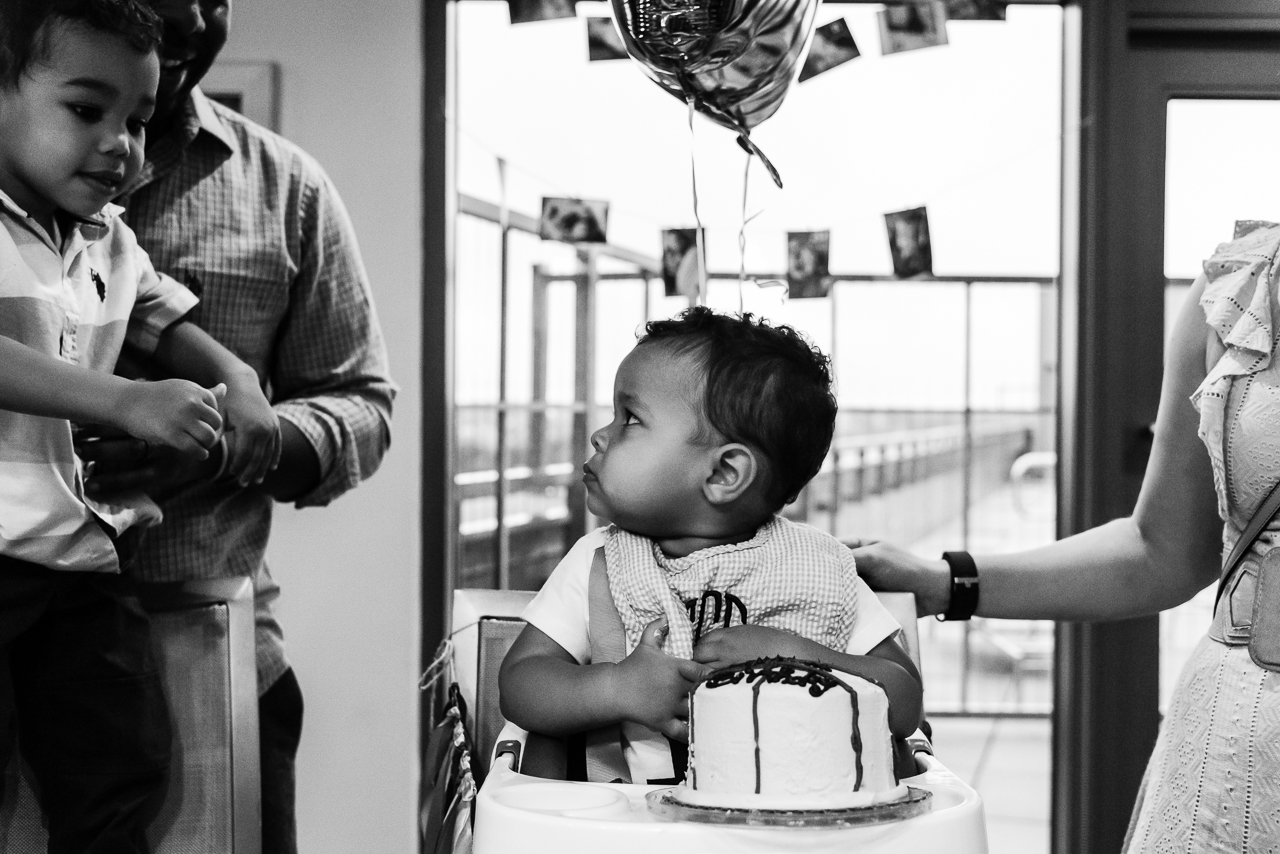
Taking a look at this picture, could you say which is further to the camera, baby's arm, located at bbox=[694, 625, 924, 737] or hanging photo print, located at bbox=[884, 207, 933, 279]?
hanging photo print, located at bbox=[884, 207, 933, 279]

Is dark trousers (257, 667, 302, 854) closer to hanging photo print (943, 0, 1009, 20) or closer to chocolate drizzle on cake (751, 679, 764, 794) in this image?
chocolate drizzle on cake (751, 679, 764, 794)

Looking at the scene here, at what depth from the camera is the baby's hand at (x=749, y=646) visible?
3.11ft

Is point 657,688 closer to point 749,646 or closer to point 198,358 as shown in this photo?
point 749,646

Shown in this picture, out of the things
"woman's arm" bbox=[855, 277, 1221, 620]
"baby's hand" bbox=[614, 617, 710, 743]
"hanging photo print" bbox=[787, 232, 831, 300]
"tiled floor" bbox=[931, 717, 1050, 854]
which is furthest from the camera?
"tiled floor" bbox=[931, 717, 1050, 854]

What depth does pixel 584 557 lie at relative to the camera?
1119mm

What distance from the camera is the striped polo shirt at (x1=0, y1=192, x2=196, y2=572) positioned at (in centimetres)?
105

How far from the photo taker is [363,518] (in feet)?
9.11

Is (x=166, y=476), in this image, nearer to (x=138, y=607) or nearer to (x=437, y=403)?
(x=138, y=607)

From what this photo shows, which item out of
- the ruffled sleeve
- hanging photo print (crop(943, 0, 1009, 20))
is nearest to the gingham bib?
the ruffled sleeve

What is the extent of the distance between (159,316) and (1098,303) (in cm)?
229

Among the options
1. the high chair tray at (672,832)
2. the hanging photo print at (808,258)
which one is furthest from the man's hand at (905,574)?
the hanging photo print at (808,258)

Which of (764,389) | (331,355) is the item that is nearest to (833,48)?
(331,355)

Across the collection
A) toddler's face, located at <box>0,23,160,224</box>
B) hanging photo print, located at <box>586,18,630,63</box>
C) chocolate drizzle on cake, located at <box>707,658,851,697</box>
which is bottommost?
chocolate drizzle on cake, located at <box>707,658,851,697</box>

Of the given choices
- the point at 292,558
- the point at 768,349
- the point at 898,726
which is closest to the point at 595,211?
the point at 292,558
